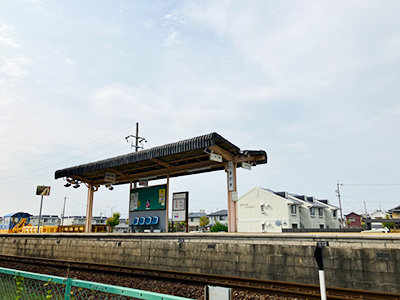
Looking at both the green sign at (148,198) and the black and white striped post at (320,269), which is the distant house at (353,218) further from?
the black and white striped post at (320,269)

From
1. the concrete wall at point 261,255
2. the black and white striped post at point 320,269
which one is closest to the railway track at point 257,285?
the concrete wall at point 261,255

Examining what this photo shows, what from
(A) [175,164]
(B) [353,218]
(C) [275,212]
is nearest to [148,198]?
(A) [175,164]

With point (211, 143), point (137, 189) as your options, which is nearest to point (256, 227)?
point (137, 189)

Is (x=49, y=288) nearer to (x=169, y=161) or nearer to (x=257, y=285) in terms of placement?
(x=257, y=285)

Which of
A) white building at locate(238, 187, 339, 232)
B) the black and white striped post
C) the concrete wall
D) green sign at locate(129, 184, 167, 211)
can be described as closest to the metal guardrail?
the black and white striped post

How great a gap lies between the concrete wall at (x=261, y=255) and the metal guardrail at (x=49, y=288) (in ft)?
20.5

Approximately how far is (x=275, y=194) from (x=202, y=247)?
34.5 meters

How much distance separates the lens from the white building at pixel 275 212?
40.7 metres

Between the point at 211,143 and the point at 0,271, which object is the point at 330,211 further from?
the point at 0,271

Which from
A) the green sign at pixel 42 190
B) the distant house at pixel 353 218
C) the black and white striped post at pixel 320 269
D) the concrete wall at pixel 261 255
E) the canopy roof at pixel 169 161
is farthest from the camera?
the distant house at pixel 353 218

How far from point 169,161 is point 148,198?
9.26ft

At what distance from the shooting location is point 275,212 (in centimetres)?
4159

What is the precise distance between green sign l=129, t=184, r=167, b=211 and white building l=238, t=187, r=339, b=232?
27.5 m

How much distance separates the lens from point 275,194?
4269 centimetres
